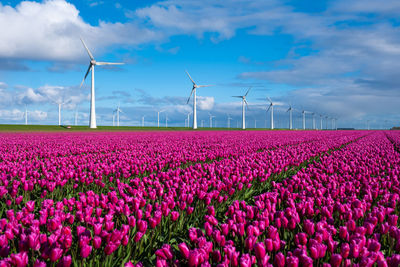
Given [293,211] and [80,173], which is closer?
[293,211]

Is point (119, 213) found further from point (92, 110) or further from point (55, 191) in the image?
point (92, 110)

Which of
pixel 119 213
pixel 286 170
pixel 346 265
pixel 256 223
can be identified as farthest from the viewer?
pixel 286 170

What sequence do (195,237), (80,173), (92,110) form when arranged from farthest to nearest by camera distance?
(92,110)
(80,173)
(195,237)

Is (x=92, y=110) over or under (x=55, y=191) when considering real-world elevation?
over

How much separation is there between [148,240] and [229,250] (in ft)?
6.15

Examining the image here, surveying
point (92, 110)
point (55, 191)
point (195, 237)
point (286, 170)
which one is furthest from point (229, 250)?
point (92, 110)

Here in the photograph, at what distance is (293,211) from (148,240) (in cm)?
228

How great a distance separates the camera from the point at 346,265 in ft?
10.5

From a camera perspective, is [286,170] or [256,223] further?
[286,170]

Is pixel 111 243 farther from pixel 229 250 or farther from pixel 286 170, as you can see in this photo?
pixel 286 170

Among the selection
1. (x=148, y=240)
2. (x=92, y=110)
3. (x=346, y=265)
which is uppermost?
(x=92, y=110)

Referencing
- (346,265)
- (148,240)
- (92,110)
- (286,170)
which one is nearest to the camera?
(346,265)

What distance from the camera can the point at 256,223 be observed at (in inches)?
168

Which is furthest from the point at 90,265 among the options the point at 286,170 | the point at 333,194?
the point at 286,170
